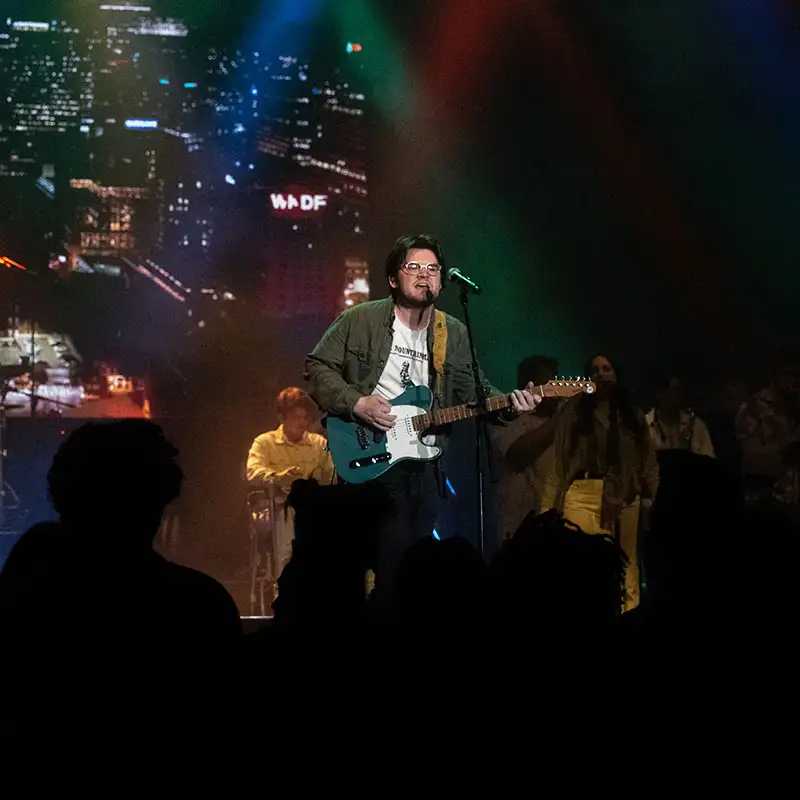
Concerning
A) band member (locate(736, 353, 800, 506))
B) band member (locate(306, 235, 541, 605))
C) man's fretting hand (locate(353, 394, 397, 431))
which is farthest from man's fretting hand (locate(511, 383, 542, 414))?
band member (locate(736, 353, 800, 506))

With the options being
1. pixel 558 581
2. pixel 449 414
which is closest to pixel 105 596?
pixel 558 581

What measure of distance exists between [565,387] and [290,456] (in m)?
3.06

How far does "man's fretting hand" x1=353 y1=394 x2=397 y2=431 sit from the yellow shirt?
273 cm

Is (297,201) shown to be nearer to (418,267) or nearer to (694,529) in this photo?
(418,267)

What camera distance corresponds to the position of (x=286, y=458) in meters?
7.54

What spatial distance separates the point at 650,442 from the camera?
20.6 feet

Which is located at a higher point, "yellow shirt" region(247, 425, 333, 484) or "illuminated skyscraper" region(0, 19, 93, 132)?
"illuminated skyscraper" region(0, 19, 93, 132)

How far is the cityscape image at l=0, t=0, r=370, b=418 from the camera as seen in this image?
901 cm

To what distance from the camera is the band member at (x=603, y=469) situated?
6078mm

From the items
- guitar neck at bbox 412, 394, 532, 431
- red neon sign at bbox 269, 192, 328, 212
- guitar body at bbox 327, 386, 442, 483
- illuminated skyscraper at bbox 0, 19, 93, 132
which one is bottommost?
guitar body at bbox 327, 386, 442, 483

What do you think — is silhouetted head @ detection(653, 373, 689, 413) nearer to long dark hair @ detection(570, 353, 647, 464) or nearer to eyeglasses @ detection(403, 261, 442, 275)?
long dark hair @ detection(570, 353, 647, 464)

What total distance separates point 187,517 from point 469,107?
4718mm

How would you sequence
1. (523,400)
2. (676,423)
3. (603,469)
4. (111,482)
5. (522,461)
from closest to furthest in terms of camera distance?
(111,482) → (523,400) → (603,469) → (522,461) → (676,423)

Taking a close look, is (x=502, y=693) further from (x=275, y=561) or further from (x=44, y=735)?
(x=275, y=561)
